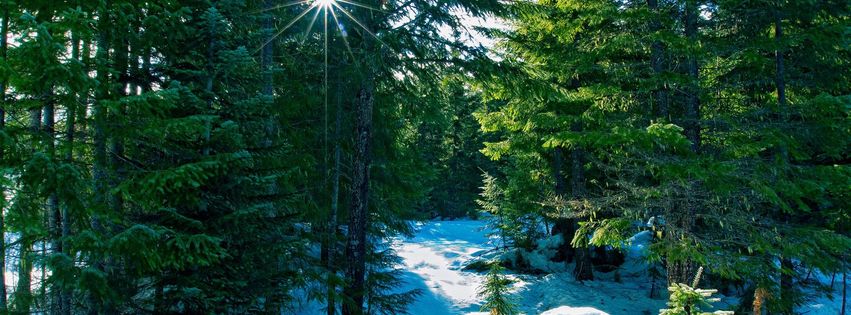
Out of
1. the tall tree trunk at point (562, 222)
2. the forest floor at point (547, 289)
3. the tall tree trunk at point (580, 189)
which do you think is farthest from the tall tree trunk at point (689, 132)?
the tall tree trunk at point (562, 222)

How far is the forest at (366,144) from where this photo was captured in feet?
16.4

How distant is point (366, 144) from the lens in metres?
9.73

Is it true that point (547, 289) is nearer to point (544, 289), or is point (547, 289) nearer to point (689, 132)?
point (544, 289)

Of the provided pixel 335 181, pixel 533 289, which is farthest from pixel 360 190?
pixel 533 289

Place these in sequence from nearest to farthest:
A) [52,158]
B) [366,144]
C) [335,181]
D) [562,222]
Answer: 1. [52,158]
2. [366,144]
3. [335,181]
4. [562,222]

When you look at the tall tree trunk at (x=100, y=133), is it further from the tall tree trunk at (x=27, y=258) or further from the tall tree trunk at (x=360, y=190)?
the tall tree trunk at (x=360, y=190)

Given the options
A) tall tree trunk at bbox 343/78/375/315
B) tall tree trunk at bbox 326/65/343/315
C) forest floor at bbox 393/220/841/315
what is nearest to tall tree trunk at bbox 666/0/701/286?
forest floor at bbox 393/220/841/315

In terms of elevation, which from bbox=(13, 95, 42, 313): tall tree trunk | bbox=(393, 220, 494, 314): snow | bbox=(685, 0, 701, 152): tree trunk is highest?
bbox=(685, 0, 701, 152): tree trunk

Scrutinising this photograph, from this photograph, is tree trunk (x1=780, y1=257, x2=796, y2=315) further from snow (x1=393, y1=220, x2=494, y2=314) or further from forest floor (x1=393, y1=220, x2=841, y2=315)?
snow (x1=393, y1=220, x2=494, y2=314)

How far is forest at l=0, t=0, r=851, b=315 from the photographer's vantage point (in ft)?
16.4

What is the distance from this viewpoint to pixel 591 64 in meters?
10.8

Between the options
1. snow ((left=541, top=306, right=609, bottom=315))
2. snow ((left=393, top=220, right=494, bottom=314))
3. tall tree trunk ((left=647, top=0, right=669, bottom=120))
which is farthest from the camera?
snow ((left=393, top=220, right=494, bottom=314))

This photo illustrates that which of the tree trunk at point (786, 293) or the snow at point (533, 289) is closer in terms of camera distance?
the tree trunk at point (786, 293)

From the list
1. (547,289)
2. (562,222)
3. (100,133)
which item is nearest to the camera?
(100,133)
